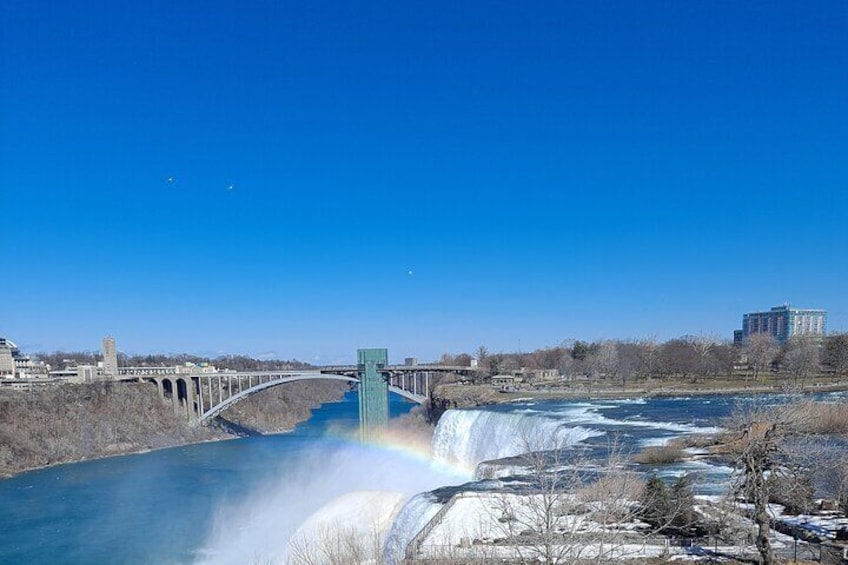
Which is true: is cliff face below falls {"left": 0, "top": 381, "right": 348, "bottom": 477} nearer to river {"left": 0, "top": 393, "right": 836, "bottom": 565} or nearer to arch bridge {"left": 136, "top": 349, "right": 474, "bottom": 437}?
arch bridge {"left": 136, "top": 349, "right": 474, "bottom": 437}

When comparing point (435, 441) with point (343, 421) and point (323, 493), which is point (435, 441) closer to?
point (323, 493)

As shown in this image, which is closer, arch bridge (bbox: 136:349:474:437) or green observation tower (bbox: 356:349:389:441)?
green observation tower (bbox: 356:349:389:441)

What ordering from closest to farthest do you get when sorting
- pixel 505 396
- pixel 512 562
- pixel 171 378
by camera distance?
pixel 512 562
pixel 505 396
pixel 171 378

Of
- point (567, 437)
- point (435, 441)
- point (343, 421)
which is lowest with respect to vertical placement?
point (343, 421)

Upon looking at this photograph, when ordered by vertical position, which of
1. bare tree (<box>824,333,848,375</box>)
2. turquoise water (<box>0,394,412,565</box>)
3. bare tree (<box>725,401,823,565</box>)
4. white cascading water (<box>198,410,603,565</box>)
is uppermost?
bare tree (<box>725,401,823,565</box>)

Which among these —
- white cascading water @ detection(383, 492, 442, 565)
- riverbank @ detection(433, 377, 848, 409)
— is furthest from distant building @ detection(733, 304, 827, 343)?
white cascading water @ detection(383, 492, 442, 565)

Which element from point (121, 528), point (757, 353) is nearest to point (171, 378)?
point (121, 528)

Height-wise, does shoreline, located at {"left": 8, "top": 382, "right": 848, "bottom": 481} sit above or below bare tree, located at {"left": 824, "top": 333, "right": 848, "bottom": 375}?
below
